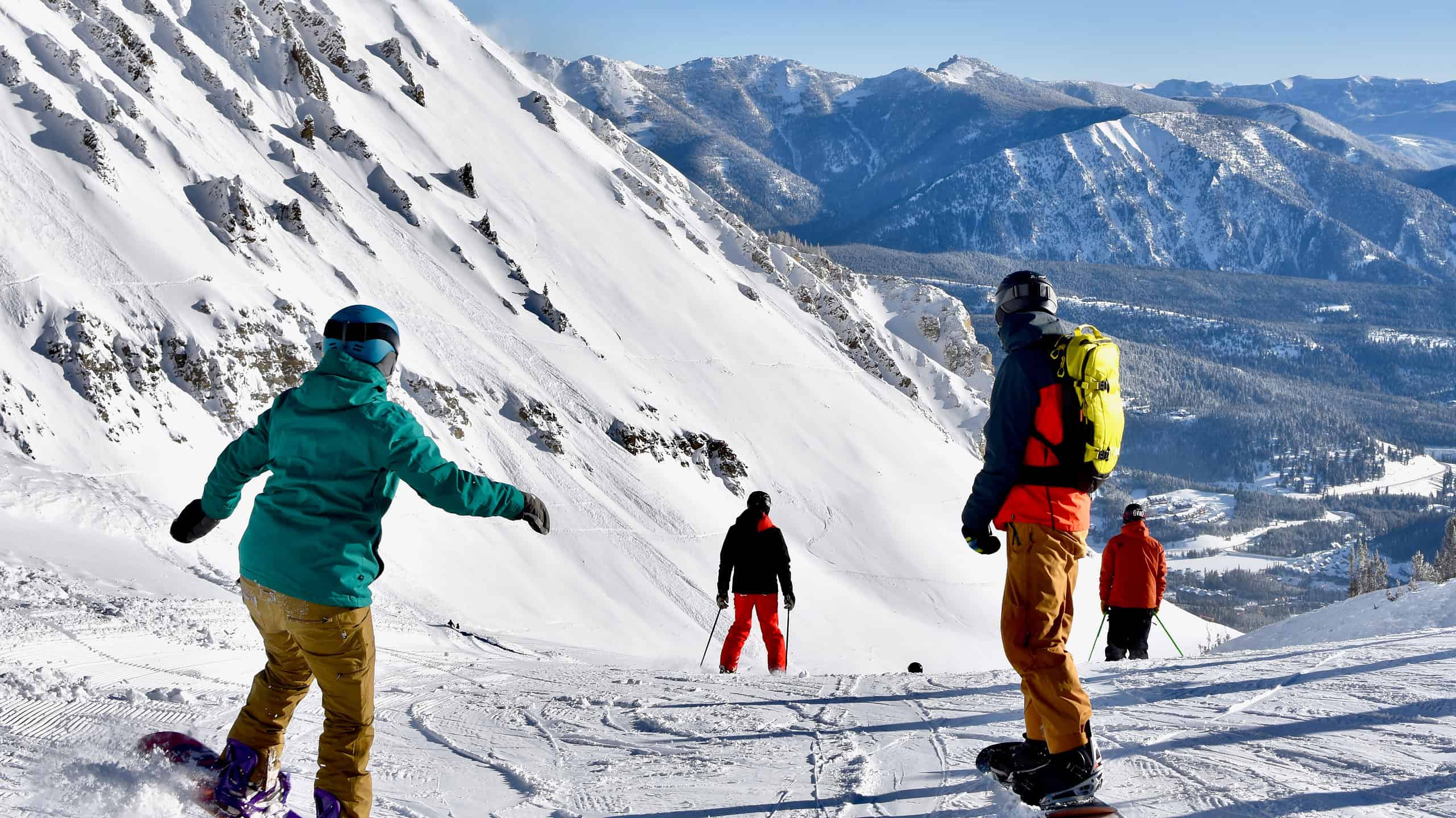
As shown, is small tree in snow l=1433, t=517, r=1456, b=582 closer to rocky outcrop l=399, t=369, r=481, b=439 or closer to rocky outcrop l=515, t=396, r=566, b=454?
rocky outcrop l=515, t=396, r=566, b=454

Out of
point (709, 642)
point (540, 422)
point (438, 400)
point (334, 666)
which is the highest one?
point (334, 666)

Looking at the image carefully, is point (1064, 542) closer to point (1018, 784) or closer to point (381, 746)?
point (1018, 784)

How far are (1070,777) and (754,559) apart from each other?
21.2 feet

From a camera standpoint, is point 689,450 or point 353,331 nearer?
point 353,331

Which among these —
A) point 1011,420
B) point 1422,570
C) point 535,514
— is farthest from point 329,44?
point 1422,570

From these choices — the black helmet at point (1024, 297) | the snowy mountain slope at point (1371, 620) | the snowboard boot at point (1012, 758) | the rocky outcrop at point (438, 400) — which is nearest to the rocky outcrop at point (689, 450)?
the rocky outcrop at point (438, 400)

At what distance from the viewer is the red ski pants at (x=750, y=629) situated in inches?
420

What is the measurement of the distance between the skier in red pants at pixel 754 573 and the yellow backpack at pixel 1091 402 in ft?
20.7

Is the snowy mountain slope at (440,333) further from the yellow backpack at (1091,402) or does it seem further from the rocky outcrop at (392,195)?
the yellow backpack at (1091,402)

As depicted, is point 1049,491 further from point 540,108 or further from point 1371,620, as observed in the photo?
point 540,108

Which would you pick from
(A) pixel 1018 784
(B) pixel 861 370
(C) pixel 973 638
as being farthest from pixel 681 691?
(B) pixel 861 370

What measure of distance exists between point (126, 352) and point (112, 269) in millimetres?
2311

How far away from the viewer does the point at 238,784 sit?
423cm

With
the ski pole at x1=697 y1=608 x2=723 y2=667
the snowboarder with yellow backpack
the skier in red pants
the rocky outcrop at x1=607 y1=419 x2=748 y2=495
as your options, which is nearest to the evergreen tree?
the rocky outcrop at x1=607 y1=419 x2=748 y2=495
